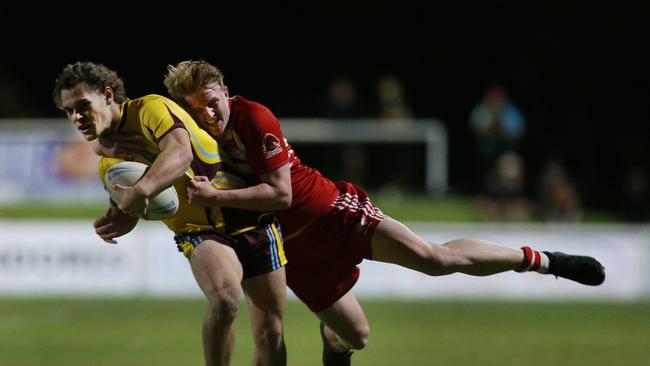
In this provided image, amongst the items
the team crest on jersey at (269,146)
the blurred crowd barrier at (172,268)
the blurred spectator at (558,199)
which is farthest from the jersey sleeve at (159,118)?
the blurred spectator at (558,199)

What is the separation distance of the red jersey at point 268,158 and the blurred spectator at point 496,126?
31.1 ft

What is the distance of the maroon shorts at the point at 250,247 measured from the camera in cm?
598

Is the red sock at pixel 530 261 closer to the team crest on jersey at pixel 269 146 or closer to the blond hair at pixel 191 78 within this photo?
the team crest on jersey at pixel 269 146

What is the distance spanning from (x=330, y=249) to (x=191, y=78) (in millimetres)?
1278

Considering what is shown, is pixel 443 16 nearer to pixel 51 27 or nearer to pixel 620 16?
pixel 620 16

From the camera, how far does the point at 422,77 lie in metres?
19.1

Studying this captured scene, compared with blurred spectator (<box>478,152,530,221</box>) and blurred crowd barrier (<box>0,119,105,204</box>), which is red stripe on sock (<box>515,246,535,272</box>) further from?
blurred crowd barrier (<box>0,119,105,204</box>)

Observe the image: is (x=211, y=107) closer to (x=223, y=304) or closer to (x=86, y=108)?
(x=86, y=108)

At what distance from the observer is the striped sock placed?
652cm

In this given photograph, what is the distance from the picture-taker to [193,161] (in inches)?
235

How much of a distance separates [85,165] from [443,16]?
743 cm

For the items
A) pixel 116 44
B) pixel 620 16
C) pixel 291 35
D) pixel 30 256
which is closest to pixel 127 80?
pixel 116 44

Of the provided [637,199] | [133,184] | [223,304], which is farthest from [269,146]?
[637,199]

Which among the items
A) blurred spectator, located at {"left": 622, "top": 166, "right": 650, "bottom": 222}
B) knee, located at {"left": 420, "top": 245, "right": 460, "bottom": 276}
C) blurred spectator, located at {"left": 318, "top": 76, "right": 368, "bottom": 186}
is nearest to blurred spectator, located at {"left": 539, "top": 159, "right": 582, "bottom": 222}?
blurred spectator, located at {"left": 622, "top": 166, "right": 650, "bottom": 222}
